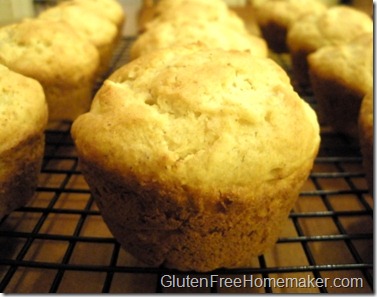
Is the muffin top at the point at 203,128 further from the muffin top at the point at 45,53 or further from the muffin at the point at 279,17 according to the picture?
the muffin at the point at 279,17

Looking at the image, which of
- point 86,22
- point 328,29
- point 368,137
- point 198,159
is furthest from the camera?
point 86,22

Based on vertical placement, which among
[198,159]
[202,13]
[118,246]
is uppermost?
[198,159]

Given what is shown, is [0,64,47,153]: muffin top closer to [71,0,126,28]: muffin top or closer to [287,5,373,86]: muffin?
[71,0,126,28]: muffin top

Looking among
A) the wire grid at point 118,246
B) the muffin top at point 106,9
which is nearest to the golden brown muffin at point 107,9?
the muffin top at point 106,9

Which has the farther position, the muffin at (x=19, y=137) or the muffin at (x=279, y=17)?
the muffin at (x=279, y=17)

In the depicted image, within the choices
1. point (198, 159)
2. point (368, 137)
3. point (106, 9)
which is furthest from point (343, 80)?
point (106, 9)

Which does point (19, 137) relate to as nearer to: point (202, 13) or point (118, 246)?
point (118, 246)
